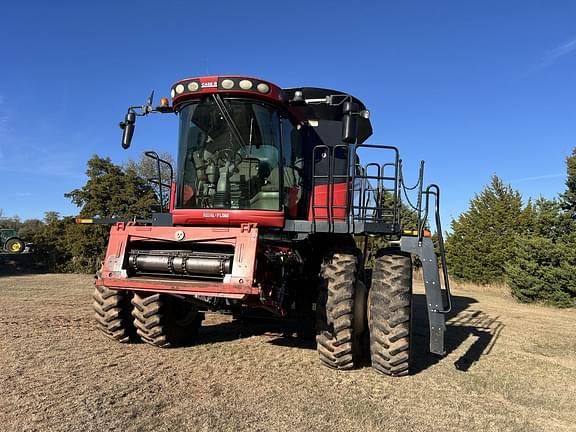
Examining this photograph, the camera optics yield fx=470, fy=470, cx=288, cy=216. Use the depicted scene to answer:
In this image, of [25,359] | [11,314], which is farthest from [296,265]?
[11,314]

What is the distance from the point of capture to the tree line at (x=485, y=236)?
16.3 meters

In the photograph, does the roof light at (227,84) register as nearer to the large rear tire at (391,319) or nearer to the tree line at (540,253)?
the large rear tire at (391,319)

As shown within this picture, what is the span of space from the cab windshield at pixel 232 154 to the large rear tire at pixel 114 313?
5.18 ft

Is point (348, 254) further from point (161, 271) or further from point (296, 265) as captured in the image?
point (161, 271)

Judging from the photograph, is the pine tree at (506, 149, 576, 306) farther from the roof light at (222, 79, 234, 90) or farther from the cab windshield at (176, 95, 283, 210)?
the roof light at (222, 79, 234, 90)

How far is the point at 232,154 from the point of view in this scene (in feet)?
19.4

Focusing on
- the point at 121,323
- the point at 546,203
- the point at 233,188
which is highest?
the point at 546,203

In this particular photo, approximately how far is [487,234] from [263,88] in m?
20.9

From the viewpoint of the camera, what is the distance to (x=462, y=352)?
7.30 metres

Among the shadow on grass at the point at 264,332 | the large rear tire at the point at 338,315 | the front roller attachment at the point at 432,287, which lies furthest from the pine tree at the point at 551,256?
the large rear tire at the point at 338,315

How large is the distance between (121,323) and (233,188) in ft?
8.14

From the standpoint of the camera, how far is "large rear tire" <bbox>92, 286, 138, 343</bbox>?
6.38 meters

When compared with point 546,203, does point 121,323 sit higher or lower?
lower

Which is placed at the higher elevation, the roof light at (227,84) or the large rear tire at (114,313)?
the roof light at (227,84)
